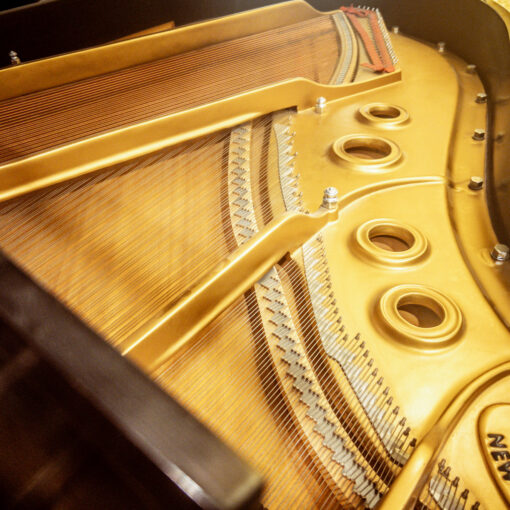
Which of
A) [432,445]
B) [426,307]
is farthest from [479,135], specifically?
[432,445]

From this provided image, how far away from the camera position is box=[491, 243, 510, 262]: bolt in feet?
5.75

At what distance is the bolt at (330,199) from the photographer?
1936 millimetres

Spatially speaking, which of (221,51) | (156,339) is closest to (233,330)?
(156,339)

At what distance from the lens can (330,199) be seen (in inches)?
76.2

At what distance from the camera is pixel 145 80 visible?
2518 mm

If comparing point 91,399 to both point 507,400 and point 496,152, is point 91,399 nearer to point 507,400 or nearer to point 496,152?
point 507,400

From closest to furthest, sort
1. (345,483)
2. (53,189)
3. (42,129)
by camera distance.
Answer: (345,483) → (53,189) → (42,129)

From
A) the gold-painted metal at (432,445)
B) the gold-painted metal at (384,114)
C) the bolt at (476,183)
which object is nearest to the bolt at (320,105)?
the gold-painted metal at (384,114)

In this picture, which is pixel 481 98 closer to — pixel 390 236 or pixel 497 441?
pixel 390 236

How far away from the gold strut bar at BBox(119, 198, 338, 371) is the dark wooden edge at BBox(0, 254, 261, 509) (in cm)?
51

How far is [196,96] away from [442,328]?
1751 millimetres

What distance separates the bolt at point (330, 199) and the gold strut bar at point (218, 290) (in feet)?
0.17

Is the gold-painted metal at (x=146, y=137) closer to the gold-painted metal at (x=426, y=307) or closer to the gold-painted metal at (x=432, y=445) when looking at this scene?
the gold-painted metal at (x=426, y=307)

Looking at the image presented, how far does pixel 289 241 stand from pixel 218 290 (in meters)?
0.38
